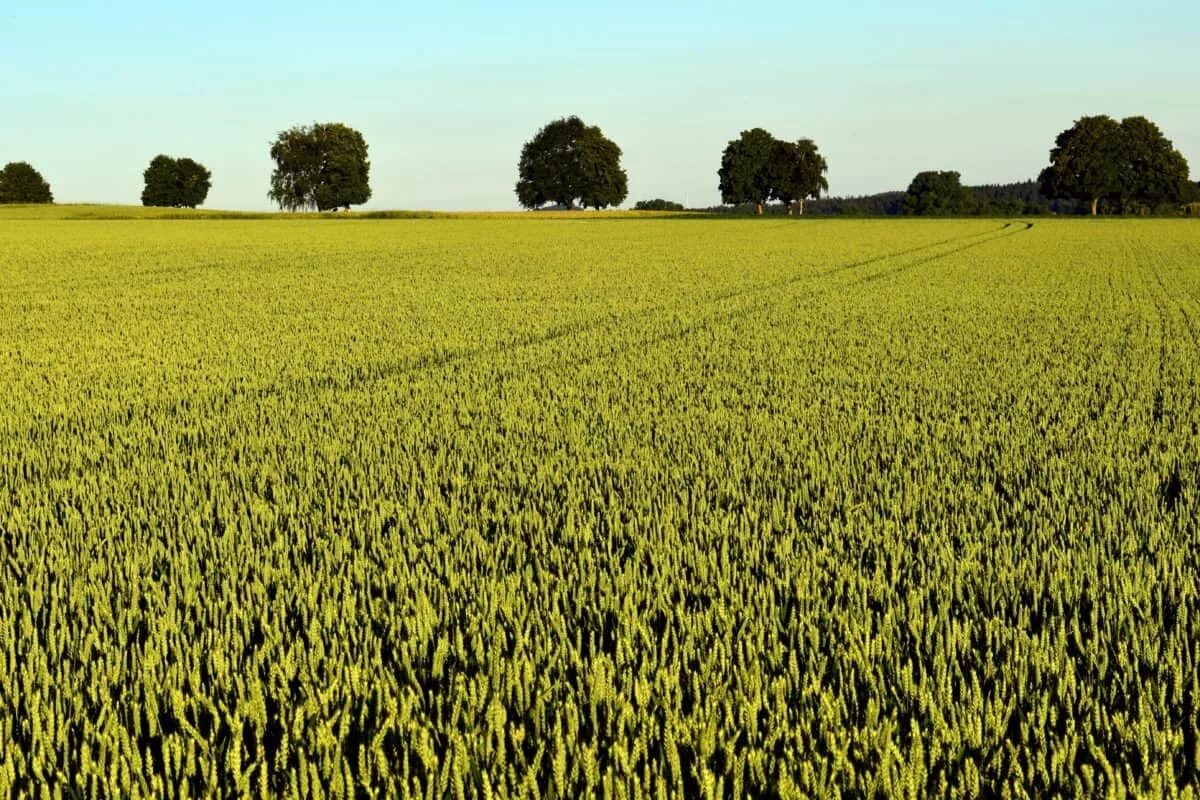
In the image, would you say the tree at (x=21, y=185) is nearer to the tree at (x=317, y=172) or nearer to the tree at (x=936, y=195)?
the tree at (x=317, y=172)

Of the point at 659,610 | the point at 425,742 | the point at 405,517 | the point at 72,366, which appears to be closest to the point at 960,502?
the point at 659,610

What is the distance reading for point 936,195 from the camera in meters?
139

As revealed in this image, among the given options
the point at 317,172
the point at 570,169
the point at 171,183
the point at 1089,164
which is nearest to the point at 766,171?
the point at 570,169

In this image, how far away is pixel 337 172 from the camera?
4215 inches

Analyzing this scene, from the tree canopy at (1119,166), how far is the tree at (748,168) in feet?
88.5

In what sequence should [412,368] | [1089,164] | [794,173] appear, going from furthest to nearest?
[794,173] → [1089,164] → [412,368]

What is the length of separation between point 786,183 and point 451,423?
112525mm

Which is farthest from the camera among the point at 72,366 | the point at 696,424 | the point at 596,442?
the point at 72,366

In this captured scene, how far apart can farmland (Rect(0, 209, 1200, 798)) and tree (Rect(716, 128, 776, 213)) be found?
109623mm

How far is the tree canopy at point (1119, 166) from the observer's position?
336ft

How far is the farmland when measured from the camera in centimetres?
241

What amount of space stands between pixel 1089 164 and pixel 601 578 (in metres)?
110

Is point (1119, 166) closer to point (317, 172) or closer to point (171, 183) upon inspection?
point (317, 172)

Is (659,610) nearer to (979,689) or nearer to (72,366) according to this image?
(979,689)
